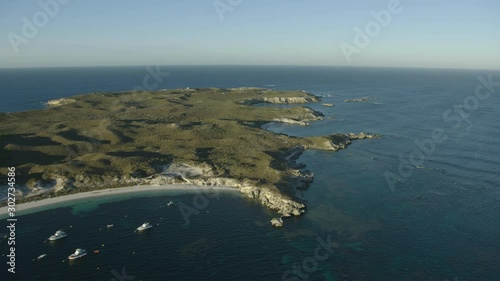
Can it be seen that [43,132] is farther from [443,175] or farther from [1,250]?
[443,175]

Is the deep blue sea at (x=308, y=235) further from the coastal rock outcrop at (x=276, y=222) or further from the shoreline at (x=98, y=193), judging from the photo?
the shoreline at (x=98, y=193)

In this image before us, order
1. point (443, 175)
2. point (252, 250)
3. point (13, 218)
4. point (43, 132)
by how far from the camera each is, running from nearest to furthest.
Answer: point (252, 250) → point (13, 218) → point (443, 175) → point (43, 132)

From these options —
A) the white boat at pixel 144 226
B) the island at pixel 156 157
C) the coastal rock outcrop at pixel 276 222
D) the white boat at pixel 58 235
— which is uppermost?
the island at pixel 156 157

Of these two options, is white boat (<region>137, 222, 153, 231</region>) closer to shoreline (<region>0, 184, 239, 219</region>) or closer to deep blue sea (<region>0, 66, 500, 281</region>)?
deep blue sea (<region>0, 66, 500, 281</region>)

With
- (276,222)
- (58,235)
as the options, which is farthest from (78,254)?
(276,222)

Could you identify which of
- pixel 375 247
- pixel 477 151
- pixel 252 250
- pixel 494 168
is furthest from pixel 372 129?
pixel 252 250

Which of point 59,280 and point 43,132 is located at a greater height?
point 43,132

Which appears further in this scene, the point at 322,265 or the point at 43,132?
the point at 43,132

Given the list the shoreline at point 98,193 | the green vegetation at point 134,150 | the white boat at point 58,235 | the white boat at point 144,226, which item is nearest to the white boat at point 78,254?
the white boat at point 58,235
